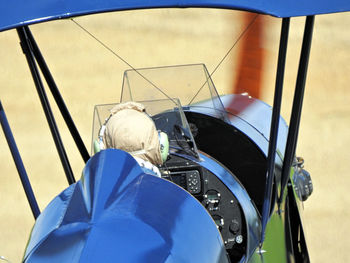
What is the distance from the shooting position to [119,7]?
369 centimetres

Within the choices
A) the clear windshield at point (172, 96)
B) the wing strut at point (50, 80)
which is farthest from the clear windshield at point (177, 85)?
the wing strut at point (50, 80)

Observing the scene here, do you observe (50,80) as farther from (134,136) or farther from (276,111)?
(276,111)

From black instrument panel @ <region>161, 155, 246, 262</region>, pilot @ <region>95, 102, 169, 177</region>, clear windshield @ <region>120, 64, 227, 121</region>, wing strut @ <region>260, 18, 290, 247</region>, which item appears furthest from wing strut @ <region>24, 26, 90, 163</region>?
wing strut @ <region>260, 18, 290, 247</region>

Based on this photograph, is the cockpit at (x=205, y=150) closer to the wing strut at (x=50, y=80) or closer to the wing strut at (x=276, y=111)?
the wing strut at (x=276, y=111)

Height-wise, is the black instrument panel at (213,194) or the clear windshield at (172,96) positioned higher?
the clear windshield at (172,96)

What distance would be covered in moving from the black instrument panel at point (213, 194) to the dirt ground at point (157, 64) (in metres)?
2.11

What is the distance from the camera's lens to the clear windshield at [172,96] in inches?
175

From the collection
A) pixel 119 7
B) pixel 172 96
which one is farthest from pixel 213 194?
pixel 119 7

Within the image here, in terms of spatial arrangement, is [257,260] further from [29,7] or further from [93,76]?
[93,76]

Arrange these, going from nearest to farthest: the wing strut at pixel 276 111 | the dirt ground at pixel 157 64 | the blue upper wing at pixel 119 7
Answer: the blue upper wing at pixel 119 7
the wing strut at pixel 276 111
the dirt ground at pixel 157 64

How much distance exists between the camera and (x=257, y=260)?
12.2 feet

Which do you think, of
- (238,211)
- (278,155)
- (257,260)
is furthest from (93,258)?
(278,155)

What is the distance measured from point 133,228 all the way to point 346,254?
4.70 metres

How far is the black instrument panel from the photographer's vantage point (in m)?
4.00
